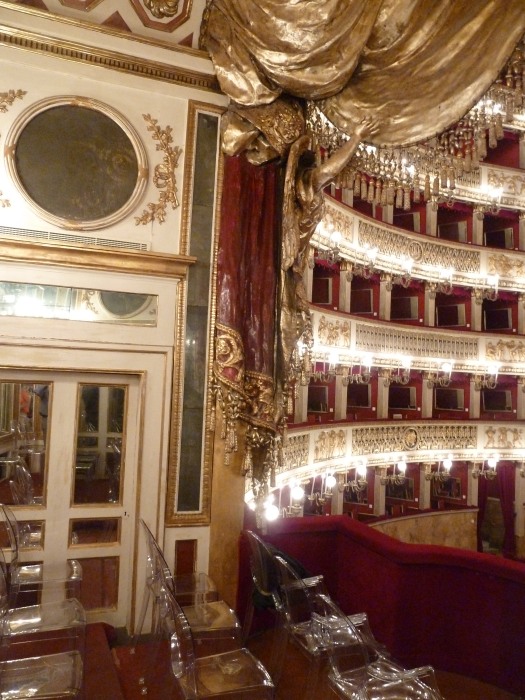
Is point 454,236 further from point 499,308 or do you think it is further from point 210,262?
point 210,262

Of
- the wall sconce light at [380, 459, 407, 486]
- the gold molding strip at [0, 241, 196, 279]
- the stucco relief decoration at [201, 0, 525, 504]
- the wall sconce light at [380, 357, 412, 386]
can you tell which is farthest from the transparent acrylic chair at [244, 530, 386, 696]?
the wall sconce light at [380, 459, 407, 486]

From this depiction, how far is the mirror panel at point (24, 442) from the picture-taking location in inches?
131

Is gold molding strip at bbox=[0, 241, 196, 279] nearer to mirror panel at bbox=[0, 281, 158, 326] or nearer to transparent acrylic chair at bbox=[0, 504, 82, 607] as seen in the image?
mirror panel at bbox=[0, 281, 158, 326]

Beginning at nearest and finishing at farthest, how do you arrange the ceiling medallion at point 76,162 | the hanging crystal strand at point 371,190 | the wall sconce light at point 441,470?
the ceiling medallion at point 76,162 → the hanging crystal strand at point 371,190 → the wall sconce light at point 441,470

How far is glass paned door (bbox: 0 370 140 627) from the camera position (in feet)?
11.0

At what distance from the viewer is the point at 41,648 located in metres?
2.80

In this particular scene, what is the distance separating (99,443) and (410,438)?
349 inches

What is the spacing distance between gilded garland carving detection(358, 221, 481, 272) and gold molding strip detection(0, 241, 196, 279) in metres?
7.02

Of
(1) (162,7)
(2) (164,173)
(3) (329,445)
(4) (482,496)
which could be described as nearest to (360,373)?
(3) (329,445)

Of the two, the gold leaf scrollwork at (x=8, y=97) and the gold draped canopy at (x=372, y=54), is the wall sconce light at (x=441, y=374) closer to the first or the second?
the gold draped canopy at (x=372, y=54)

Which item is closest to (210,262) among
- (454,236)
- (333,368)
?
(333,368)

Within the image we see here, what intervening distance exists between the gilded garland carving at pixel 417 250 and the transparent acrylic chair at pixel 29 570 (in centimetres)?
809

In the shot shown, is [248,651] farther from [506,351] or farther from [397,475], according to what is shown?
[506,351]

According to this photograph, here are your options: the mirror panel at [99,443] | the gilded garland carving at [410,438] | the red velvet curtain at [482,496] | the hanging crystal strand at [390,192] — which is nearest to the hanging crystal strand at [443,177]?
the hanging crystal strand at [390,192]
